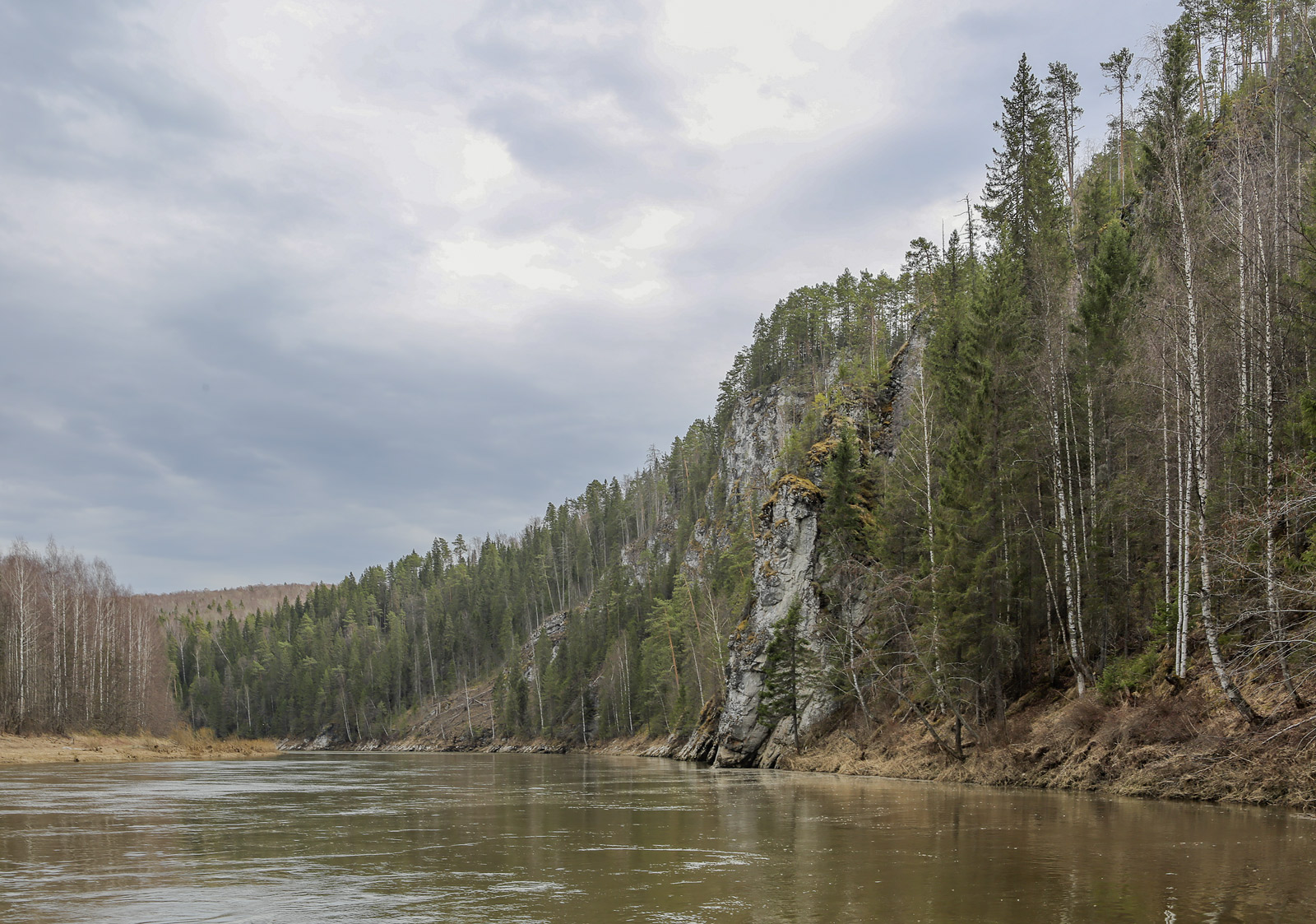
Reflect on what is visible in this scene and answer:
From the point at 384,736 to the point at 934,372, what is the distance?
121 m

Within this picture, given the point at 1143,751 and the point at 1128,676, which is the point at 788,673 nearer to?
the point at 1128,676

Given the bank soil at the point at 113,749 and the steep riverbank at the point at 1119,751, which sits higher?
the steep riverbank at the point at 1119,751

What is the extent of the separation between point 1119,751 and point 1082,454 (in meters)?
16.1

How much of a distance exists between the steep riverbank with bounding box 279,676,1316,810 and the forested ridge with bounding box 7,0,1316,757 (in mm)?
751

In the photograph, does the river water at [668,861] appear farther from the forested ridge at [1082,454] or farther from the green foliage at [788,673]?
the green foliage at [788,673]

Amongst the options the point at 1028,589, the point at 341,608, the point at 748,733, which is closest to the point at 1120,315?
the point at 1028,589

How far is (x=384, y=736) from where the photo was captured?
455 ft

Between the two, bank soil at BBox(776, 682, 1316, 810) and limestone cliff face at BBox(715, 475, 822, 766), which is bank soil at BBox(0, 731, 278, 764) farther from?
bank soil at BBox(776, 682, 1316, 810)

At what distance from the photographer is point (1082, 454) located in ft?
125

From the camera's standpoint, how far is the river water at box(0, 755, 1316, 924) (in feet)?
34.9

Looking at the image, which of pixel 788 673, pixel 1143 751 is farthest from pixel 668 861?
pixel 788 673

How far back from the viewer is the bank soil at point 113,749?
202 ft

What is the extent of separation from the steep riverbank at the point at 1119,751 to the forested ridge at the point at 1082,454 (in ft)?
2.46

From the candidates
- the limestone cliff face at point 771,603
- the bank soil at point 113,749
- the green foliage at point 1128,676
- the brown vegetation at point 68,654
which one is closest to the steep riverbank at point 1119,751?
the green foliage at point 1128,676
